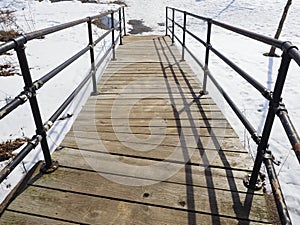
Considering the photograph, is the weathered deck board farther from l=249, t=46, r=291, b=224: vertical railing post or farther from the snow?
the snow

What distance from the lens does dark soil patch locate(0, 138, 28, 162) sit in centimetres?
267

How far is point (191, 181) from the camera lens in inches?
65.1

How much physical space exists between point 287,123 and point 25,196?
1.62m

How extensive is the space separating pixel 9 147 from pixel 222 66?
206 inches

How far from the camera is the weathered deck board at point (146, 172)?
141 cm

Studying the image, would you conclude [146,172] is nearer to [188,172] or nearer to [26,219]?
[188,172]

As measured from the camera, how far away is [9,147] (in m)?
2.84

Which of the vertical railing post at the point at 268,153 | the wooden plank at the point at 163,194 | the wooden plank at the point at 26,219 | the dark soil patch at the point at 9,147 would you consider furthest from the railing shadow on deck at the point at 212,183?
the dark soil patch at the point at 9,147

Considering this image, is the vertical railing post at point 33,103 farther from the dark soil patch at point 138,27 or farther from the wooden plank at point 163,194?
the dark soil patch at point 138,27

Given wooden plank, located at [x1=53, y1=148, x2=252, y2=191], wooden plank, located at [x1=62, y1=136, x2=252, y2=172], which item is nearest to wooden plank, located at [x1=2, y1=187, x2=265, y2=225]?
wooden plank, located at [x1=53, y1=148, x2=252, y2=191]

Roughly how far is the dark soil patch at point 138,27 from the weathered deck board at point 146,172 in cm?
916

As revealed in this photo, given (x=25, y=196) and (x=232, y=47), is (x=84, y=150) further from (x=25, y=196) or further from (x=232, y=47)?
(x=232, y=47)

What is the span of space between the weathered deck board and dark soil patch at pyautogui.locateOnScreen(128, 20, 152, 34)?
30.1 feet

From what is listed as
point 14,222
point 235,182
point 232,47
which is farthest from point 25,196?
A: point 232,47
